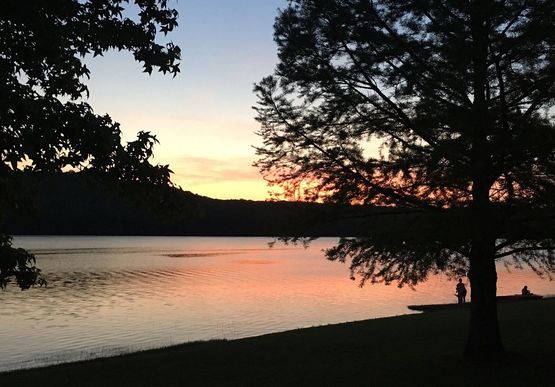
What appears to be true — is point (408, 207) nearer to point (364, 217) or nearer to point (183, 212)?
→ point (364, 217)

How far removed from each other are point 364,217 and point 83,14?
24.4 ft

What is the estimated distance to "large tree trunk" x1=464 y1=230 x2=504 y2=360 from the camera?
1213 centimetres

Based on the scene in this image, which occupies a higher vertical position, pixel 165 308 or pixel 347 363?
pixel 347 363

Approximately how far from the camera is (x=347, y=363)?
44.8 ft

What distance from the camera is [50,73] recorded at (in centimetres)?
753

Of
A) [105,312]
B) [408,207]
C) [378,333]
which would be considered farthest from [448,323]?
[105,312]

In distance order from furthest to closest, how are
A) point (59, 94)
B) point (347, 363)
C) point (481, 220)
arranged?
point (347, 363)
point (481, 220)
point (59, 94)

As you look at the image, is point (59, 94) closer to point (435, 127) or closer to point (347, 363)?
point (435, 127)

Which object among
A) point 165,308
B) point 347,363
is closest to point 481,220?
point 347,363

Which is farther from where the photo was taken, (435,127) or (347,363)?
(347,363)

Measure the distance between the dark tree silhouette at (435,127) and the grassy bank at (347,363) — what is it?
1.24 meters

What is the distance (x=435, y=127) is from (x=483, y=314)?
15.6 feet

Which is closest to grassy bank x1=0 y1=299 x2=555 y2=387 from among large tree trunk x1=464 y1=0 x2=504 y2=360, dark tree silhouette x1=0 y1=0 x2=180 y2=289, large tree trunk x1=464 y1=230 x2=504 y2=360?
large tree trunk x1=464 y1=230 x2=504 y2=360

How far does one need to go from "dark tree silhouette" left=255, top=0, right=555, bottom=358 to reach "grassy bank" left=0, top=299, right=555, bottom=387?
124cm
